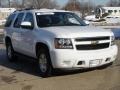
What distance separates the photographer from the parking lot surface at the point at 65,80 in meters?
8.00

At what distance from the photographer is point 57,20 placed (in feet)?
34.4

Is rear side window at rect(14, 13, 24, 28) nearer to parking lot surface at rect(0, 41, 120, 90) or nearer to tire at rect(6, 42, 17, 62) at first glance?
tire at rect(6, 42, 17, 62)

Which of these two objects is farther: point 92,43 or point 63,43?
point 92,43

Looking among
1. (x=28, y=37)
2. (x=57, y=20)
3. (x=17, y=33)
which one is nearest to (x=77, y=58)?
(x=57, y=20)

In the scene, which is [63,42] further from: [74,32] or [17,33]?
[17,33]

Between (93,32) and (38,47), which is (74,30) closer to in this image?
(93,32)

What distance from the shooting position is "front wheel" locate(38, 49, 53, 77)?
9289 mm

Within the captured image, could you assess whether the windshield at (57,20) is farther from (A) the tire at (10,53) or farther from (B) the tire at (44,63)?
(A) the tire at (10,53)

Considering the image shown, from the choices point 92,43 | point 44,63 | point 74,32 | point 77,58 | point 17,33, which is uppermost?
point 74,32

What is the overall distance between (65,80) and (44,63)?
3.86 ft

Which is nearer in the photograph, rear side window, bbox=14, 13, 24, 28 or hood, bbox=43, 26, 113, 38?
hood, bbox=43, 26, 113, 38

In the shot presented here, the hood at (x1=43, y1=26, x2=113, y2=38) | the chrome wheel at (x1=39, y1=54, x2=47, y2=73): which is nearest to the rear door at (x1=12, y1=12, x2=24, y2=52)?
the chrome wheel at (x1=39, y1=54, x2=47, y2=73)

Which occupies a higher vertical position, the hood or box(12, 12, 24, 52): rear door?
the hood

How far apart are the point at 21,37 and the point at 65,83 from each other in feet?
10.7
